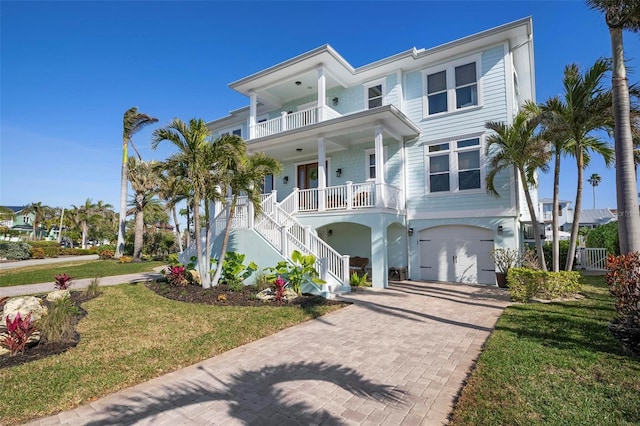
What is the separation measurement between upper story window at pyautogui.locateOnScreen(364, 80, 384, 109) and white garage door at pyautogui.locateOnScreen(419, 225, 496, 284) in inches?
261

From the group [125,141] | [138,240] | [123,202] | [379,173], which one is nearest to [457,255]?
[379,173]

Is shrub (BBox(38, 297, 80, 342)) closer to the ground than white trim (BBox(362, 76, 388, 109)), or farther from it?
closer to the ground

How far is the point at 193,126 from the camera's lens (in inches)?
397

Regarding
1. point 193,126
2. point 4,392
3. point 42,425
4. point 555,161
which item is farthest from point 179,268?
point 555,161

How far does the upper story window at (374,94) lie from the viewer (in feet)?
48.9

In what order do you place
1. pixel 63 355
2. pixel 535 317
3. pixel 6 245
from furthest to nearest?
pixel 6 245
pixel 535 317
pixel 63 355

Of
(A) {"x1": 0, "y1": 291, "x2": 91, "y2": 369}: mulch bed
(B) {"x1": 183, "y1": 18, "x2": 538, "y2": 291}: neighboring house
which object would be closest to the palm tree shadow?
(A) {"x1": 0, "y1": 291, "x2": 91, "y2": 369}: mulch bed

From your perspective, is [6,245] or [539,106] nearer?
[539,106]

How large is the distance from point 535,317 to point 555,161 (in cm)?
574

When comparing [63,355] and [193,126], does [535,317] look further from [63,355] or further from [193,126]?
[193,126]

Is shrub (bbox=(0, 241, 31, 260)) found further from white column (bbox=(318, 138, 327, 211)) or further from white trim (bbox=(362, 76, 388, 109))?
white trim (bbox=(362, 76, 388, 109))

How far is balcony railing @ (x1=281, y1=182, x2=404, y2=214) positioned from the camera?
39.6ft

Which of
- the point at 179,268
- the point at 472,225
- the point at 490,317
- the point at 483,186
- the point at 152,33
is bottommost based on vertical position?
the point at 490,317

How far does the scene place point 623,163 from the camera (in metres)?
6.00
